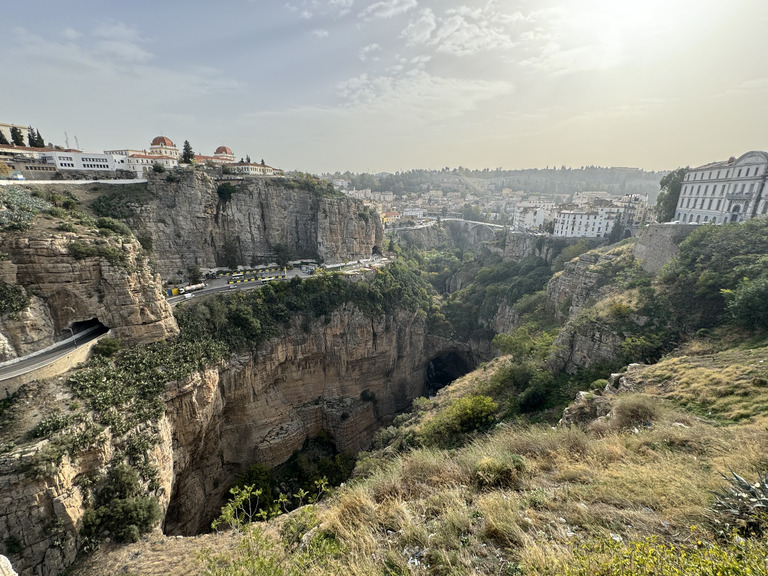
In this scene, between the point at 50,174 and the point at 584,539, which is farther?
the point at 50,174

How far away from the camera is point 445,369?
42.7m

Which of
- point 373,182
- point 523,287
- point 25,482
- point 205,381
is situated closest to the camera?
point 25,482

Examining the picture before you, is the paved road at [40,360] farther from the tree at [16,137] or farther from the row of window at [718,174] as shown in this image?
the row of window at [718,174]

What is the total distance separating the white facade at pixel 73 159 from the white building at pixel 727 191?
57584mm

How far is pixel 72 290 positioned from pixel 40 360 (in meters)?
3.61

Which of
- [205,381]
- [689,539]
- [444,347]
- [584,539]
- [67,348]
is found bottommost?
[444,347]

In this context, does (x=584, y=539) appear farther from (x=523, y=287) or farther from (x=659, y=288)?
(x=523, y=287)

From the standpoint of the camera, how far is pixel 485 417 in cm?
1723

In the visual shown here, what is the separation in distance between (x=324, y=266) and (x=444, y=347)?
16.7 metres

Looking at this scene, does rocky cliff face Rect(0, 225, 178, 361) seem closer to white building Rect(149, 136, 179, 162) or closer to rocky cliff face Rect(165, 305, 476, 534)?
rocky cliff face Rect(165, 305, 476, 534)

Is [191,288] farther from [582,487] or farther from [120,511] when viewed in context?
[582,487]

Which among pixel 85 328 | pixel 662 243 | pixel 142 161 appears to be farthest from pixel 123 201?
pixel 662 243

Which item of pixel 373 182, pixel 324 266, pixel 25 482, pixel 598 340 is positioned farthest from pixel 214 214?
pixel 373 182

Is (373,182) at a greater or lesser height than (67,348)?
greater
